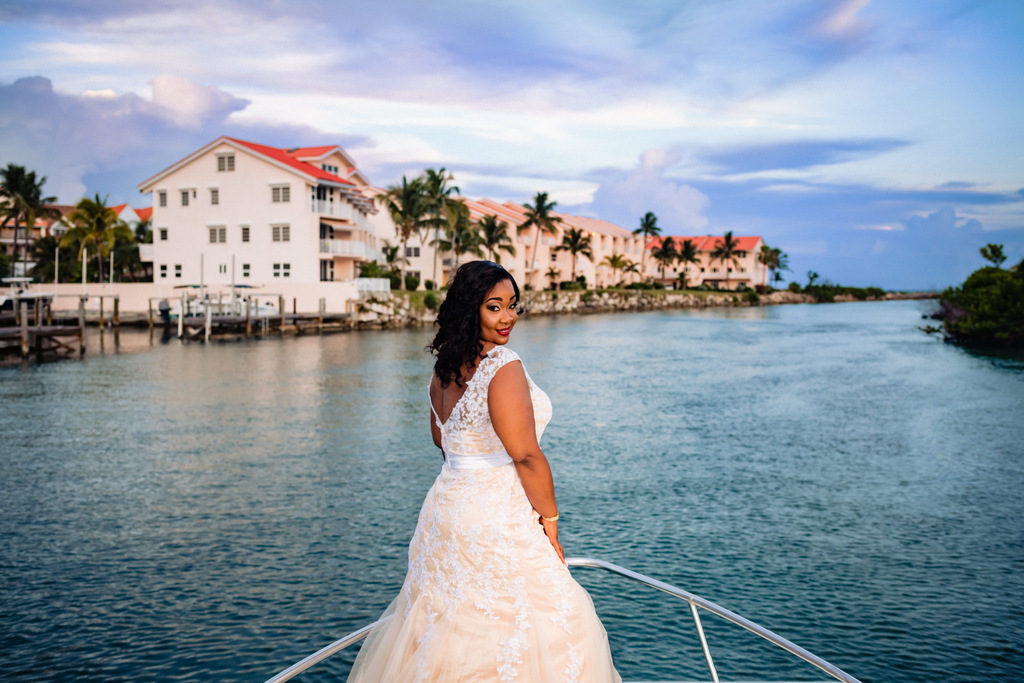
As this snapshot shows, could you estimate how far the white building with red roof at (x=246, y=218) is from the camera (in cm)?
5884

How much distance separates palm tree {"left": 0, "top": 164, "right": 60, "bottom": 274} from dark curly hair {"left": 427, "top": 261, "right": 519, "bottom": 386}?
82.4m

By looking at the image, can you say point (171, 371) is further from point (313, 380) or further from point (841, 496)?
point (841, 496)

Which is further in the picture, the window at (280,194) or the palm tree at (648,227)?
the palm tree at (648,227)

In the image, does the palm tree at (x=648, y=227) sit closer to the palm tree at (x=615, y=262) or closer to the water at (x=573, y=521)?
the palm tree at (x=615, y=262)

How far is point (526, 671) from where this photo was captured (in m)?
3.04

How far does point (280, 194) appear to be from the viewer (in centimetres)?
5909

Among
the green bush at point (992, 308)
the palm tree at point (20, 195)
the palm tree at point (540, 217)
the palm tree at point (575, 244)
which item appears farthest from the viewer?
the palm tree at point (575, 244)

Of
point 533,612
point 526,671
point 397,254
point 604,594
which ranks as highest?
point 397,254

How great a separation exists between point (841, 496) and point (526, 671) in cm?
1308

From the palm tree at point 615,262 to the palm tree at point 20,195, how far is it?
68386mm

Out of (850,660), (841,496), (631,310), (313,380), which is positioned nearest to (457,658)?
(850,660)

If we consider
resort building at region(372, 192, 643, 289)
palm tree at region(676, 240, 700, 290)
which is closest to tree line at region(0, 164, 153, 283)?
resort building at region(372, 192, 643, 289)

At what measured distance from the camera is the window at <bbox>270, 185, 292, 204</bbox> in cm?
5894

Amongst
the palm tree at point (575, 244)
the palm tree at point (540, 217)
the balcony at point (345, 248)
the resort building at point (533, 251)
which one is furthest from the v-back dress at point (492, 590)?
the palm tree at point (575, 244)
